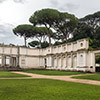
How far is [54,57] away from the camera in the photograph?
4291 cm

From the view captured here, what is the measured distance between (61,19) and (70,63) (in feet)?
50.5

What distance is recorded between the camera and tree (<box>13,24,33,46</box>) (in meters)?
58.0

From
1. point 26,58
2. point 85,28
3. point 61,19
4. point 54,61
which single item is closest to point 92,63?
point 54,61

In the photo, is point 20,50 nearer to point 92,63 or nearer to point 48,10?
point 48,10

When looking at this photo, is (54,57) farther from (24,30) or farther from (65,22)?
(24,30)

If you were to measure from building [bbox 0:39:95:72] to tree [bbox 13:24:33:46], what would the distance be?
494 inches

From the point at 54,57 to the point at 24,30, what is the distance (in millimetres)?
21153

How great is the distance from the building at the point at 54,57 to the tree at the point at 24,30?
12.5 m

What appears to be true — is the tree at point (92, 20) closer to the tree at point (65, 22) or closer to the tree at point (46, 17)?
the tree at point (65, 22)

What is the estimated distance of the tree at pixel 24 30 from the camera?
58.0m

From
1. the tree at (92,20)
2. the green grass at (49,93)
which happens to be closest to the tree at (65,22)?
the tree at (92,20)

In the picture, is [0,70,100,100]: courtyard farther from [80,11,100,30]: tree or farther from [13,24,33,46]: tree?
[80,11,100,30]: tree

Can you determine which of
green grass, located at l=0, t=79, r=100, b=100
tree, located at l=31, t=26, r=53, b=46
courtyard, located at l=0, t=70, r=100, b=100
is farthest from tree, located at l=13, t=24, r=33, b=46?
green grass, located at l=0, t=79, r=100, b=100

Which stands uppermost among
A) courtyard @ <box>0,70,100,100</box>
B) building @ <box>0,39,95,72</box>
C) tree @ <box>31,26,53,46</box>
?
tree @ <box>31,26,53,46</box>
